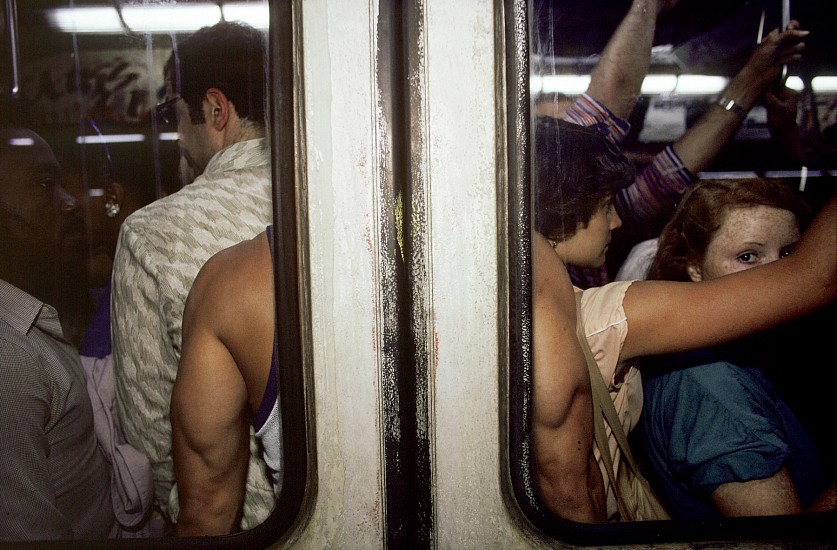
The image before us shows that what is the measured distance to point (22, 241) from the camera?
3.51 feet

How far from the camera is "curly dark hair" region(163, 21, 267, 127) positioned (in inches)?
40.9

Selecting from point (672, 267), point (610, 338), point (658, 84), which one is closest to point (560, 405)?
point (610, 338)

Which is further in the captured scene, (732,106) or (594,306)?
(732,106)

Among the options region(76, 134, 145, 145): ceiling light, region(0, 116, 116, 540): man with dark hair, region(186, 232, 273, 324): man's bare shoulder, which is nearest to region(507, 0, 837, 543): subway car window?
region(186, 232, 273, 324): man's bare shoulder

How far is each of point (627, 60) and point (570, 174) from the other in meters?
0.32

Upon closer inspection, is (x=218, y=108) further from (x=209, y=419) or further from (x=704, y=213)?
(x=704, y=213)

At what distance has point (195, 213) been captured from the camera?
108 cm

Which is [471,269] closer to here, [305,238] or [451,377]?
[451,377]

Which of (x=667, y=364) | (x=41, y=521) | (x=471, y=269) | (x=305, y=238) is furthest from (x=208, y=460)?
(x=667, y=364)

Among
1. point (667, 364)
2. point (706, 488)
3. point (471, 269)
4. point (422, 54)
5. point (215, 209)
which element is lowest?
point (706, 488)

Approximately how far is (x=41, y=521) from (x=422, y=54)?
123cm

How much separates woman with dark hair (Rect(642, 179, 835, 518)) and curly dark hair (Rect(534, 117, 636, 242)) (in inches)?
7.6

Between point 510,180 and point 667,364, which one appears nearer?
point 510,180

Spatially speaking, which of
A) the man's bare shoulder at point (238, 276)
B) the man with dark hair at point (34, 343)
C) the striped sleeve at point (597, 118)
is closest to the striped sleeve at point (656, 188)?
the striped sleeve at point (597, 118)
